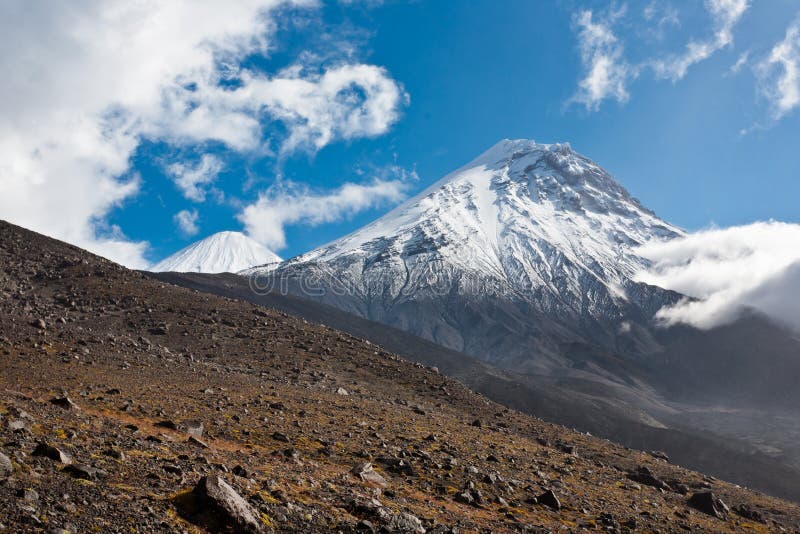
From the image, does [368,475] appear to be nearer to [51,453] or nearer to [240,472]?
[240,472]

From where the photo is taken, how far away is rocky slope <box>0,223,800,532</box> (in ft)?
36.9

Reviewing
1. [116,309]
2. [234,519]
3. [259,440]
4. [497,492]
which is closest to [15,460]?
[234,519]

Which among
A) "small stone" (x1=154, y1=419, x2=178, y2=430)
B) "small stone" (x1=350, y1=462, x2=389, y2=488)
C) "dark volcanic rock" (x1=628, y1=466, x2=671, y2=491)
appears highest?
"dark volcanic rock" (x1=628, y1=466, x2=671, y2=491)

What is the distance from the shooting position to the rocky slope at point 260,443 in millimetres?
11234

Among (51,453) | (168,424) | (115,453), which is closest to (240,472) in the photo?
(115,453)

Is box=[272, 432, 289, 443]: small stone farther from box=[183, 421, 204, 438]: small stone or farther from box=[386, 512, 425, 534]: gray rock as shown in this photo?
box=[386, 512, 425, 534]: gray rock

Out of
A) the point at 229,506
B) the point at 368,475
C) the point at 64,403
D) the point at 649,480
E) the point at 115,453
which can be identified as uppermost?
the point at 649,480

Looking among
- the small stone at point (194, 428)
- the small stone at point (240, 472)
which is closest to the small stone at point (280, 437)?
the small stone at point (194, 428)

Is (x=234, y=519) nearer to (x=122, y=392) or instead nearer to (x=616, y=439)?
(x=122, y=392)

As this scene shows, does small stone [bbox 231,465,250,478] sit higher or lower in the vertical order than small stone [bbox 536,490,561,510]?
lower

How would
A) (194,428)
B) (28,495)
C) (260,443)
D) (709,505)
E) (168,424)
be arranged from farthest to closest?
(709,505), (260,443), (194,428), (168,424), (28,495)

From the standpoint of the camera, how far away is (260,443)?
19.4 m

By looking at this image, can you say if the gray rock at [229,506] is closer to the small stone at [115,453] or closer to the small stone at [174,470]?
the small stone at [174,470]

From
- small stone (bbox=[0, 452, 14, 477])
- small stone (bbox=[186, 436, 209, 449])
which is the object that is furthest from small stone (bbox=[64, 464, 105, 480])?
small stone (bbox=[186, 436, 209, 449])
